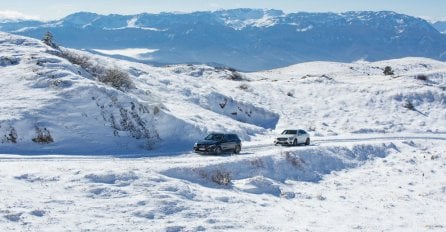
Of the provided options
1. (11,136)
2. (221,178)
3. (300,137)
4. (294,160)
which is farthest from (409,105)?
(11,136)

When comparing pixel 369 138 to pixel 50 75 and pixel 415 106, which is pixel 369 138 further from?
pixel 50 75

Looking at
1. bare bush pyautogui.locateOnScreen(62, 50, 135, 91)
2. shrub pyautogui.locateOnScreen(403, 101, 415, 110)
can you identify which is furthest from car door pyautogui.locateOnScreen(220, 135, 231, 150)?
shrub pyautogui.locateOnScreen(403, 101, 415, 110)

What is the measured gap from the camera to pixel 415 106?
66938 mm

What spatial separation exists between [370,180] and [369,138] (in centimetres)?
1647

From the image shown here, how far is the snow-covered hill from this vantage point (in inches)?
1391

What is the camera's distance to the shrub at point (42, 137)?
110 feet

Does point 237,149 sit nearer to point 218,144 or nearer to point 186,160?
point 218,144

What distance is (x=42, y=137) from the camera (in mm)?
33656

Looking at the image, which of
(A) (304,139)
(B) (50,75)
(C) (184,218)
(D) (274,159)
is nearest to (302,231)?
(C) (184,218)

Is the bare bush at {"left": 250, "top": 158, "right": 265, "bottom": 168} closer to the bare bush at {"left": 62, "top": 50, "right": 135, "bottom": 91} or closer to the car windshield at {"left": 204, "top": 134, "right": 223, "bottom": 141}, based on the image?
the car windshield at {"left": 204, "top": 134, "right": 223, "bottom": 141}

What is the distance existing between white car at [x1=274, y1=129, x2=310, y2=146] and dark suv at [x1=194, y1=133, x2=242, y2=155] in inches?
248

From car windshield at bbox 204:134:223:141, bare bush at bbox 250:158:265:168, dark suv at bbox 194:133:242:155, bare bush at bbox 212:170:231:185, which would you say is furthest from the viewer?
car windshield at bbox 204:134:223:141

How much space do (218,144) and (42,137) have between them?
11.7 metres

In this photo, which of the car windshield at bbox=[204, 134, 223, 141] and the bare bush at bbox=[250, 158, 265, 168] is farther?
the car windshield at bbox=[204, 134, 223, 141]
